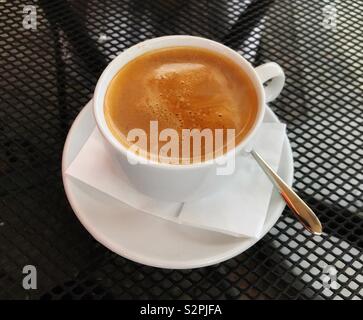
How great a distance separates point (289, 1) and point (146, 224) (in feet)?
1.81

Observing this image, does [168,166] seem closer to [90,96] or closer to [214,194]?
[214,194]

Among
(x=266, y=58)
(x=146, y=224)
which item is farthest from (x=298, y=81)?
(x=146, y=224)

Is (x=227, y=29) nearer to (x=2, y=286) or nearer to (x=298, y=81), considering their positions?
(x=298, y=81)

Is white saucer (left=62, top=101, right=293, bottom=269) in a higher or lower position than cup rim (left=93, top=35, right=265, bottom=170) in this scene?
lower

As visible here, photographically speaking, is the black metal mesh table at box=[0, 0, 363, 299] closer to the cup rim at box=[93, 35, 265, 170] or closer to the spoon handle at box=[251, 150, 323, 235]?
the spoon handle at box=[251, 150, 323, 235]

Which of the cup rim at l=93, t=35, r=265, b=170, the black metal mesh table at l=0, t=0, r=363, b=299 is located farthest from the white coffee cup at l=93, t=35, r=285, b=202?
the black metal mesh table at l=0, t=0, r=363, b=299

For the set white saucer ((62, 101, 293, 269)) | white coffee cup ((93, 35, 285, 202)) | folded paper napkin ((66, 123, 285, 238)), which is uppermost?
white coffee cup ((93, 35, 285, 202))

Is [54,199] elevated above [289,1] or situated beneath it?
situated beneath

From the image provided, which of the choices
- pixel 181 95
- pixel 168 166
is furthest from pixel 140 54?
pixel 168 166

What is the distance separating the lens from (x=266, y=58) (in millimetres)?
841

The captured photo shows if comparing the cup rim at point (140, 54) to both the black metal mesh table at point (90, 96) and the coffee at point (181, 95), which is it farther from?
the black metal mesh table at point (90, 96)

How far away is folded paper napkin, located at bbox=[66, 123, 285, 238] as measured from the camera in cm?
59

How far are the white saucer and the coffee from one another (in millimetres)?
92

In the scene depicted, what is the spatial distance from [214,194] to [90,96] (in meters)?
0.28
